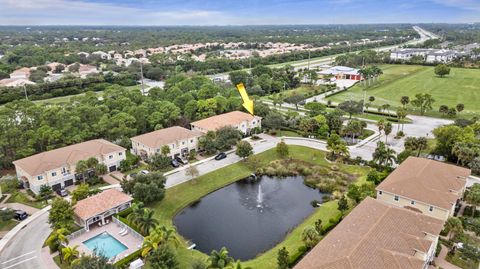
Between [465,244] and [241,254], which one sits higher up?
[465,244]

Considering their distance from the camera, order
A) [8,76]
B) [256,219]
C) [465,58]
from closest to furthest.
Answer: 1. [256,219]
2. [8,76]
3. [465,58]

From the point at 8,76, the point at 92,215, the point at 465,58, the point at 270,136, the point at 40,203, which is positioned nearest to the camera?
the point at 92,215

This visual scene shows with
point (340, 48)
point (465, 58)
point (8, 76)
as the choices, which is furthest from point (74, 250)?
point (340, 48)

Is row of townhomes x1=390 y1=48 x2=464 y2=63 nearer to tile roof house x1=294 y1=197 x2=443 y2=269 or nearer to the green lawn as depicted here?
the green lawn

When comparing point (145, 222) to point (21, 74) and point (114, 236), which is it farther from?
point (21, 74)

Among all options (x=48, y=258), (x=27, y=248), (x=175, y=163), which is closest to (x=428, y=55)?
(x=175, y=163)

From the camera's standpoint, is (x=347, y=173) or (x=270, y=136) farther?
(x=270, y=136)

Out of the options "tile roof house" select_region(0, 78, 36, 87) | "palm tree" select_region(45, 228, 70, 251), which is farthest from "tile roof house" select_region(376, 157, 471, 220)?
"tile roof house" select_region(0, 78, 36, 87)

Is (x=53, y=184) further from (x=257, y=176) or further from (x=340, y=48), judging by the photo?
(x=340, y=48)
